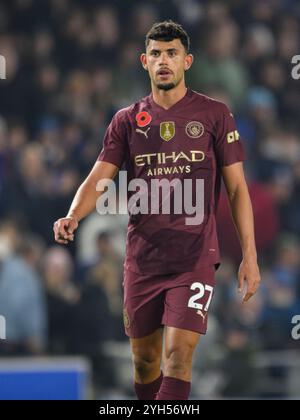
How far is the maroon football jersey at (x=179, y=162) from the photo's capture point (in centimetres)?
598

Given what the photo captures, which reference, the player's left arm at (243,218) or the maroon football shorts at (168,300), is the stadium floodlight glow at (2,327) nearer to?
the maroon football shorts at (168,300)

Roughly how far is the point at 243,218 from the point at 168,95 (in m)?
0.72

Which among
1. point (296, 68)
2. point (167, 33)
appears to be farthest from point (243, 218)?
point (296, 68)

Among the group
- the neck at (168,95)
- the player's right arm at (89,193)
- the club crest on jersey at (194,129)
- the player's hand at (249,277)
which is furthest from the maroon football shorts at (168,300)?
the neck at (168,95)

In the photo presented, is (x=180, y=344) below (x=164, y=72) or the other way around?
below

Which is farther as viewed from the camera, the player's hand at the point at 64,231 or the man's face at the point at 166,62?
the man's face at the point at 166,62

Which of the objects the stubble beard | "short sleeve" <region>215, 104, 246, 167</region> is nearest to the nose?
the stubble beard

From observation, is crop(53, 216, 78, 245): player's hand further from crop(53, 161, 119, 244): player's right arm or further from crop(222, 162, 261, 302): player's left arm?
crop(222, 162, 261, 302): player's left arm

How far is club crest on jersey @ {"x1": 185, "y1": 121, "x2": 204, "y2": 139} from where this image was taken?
6.00 m

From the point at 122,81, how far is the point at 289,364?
3.56m

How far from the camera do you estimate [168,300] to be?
19.6 feet

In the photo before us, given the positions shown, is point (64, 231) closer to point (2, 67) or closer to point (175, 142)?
point (175, 142)

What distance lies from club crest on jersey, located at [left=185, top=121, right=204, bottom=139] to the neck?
0.16m

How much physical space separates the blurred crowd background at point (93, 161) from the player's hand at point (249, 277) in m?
4.12
